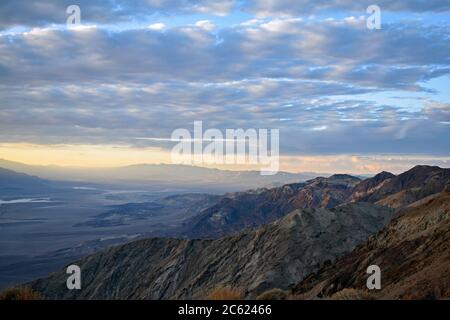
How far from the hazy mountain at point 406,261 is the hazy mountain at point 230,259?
34.3 feet

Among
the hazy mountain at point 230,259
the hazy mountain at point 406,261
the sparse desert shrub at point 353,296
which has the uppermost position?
the sparse desert shrub at point 353,296

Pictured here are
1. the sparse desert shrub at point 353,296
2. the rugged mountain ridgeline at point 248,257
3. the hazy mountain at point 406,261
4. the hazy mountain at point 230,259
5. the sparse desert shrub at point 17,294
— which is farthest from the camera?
the hazy mountain at point 230,259

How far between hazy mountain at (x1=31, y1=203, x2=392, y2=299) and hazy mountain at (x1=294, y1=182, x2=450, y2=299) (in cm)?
1046

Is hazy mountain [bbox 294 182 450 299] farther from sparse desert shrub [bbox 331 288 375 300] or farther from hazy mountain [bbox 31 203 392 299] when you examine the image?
hazy mountain [bbox 31 203 392 299]

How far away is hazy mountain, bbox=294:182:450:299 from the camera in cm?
1870

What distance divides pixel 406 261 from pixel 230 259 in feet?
105

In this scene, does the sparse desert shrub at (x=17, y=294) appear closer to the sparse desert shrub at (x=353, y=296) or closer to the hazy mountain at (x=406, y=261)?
the sparse desert shrub at (x=353, y=296)

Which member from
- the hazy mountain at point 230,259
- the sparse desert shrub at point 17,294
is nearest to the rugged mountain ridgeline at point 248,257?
the hazy mountain at point 230,259

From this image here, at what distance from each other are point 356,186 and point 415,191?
81.1 metres

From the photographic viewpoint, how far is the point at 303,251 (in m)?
51.6

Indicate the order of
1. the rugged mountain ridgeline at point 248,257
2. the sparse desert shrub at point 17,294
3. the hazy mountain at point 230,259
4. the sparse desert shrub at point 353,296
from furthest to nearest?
the hazy mountain at point 230,259, the rugged mountain ridgeline at point 248,257, the sparse desert shrub at point 17,294, the sparse desert shrub at point 353,296

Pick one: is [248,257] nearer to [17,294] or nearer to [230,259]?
[230,259]

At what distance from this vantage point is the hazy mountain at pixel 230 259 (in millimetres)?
49844
